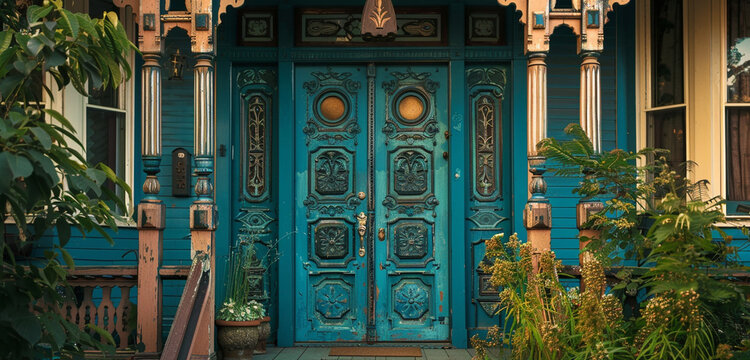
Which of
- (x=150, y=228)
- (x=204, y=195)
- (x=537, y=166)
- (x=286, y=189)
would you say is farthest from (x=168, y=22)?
(x=537, y=166)

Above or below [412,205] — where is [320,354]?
below

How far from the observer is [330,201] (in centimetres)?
742

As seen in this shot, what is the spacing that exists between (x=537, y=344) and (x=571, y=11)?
260 centimetres

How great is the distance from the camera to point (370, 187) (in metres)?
7.41

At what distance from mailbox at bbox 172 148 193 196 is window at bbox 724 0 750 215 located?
15.6 feet

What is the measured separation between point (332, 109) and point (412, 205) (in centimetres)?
117

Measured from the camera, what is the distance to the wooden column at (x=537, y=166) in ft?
19.6

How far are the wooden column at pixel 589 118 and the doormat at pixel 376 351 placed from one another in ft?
5.83

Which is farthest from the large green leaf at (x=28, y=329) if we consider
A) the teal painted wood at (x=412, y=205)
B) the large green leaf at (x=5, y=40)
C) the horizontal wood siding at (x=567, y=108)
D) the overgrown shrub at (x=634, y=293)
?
the horizontal wood siding at (x=567, y=108)

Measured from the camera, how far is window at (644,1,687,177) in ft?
23.0

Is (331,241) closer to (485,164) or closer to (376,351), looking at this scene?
(376,351)

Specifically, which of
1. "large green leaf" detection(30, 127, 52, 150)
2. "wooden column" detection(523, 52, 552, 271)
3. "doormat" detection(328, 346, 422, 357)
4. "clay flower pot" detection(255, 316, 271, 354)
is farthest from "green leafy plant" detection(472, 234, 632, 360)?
"large green leaf" detection(30, 127, 52, 150)

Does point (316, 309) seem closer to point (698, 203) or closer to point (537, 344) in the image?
point (537, 344)

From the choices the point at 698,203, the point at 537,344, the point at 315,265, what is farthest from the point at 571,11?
the point at 315,265
